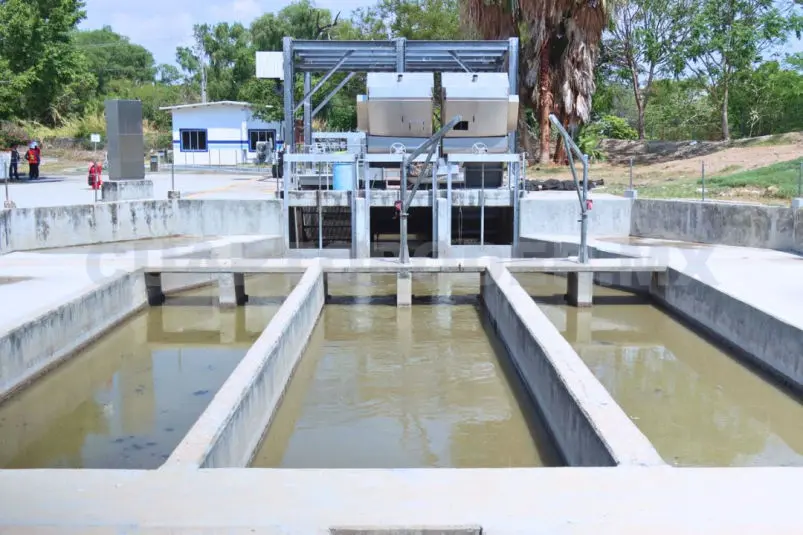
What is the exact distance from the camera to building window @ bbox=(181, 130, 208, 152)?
48094 millimetres

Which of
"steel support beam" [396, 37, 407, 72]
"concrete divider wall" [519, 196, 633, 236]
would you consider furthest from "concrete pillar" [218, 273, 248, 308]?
"steel support beam" [396, 37, 407, 72]

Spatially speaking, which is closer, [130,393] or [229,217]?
[130,393]

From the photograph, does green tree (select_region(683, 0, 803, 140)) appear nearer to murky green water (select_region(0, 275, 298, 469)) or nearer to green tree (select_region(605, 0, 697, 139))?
green tree (select_region(605, 0, 697, 139))

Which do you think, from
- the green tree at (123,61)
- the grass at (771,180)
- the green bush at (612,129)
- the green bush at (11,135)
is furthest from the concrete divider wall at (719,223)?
the green tree at (123,61)

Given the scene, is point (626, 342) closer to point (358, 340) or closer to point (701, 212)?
point (358, 340)

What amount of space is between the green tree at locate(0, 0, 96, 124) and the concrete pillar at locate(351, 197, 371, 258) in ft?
40.4

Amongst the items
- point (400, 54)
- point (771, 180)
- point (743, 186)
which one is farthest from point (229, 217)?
point (771, 180)

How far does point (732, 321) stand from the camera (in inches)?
457

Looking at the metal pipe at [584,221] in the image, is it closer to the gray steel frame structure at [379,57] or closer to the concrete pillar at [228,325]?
the concrete pillar at [228,325]

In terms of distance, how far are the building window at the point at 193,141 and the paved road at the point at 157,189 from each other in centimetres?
1168

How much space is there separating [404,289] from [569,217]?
24.6ft

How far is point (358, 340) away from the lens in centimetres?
1310

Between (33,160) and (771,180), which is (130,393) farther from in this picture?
(33,160)

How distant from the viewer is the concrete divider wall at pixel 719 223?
16391mm
